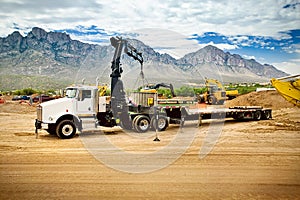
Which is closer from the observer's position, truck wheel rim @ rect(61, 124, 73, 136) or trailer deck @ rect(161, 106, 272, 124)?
truck wheel rim @ rect(61, 124, 73, 136)

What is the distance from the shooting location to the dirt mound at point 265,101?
28.1m

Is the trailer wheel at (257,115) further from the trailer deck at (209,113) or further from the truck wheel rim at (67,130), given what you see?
the truck wheel rim at (67,130)

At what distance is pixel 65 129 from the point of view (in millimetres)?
13195

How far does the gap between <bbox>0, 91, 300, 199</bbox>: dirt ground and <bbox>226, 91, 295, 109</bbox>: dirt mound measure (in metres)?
15.3

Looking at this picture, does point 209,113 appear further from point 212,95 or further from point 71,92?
point 212,95

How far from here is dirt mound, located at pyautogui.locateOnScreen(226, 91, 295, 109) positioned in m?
28.1

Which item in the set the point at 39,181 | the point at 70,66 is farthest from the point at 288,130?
the point at 70,66

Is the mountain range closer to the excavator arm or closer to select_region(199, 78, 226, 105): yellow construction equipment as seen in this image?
the excavator arm

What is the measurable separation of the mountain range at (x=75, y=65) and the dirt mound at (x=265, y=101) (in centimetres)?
349

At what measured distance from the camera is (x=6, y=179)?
746cm

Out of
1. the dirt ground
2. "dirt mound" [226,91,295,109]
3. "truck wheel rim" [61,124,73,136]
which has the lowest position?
the dirt ground

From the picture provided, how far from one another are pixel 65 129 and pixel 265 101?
850 inches

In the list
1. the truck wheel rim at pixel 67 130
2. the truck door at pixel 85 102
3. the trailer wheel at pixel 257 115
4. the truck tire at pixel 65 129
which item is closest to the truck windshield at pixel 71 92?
the truck door at pixel 85 102

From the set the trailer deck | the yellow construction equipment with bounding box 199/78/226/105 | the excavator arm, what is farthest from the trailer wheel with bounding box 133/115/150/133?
the yellow construction equipment with bounding box 199/78/226/105
